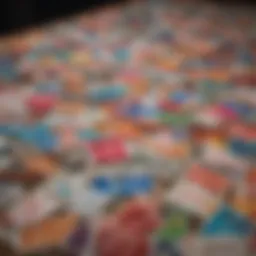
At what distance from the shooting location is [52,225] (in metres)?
1.18

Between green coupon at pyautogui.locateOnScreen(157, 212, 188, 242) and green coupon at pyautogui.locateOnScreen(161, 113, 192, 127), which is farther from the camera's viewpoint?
green coupon at pyautogui.locateOnScreen(161, 113, 192, 127)

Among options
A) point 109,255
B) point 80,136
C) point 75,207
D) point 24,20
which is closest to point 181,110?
point 80,136

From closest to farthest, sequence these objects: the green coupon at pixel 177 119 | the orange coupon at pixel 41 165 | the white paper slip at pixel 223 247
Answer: the white paper slip at pixel 223 247 < the orange coupon at pixel 41 165 < the green coupon at pixel 177 119

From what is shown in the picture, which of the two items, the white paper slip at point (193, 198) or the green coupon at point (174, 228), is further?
the white paper slip at point (193, 198)

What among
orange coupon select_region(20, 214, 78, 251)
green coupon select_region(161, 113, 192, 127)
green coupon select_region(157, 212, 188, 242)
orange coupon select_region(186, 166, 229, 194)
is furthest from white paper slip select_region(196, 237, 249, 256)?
green coupon select_region(161, 113, 192, 127)

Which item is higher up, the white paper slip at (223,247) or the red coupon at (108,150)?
the white paper slip at (223,247)

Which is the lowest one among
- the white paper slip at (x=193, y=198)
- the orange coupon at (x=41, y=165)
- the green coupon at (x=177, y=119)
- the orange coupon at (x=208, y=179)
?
the green coupon at (x=177, y=119)

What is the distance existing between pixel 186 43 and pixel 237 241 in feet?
4.64

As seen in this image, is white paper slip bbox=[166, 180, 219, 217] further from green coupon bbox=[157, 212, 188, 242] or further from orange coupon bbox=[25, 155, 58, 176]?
orange coupon bbox=[25, 155, 58, 176]

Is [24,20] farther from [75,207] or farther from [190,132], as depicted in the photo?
[75,207]

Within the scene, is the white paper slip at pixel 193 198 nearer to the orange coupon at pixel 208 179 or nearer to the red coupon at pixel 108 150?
the orange coupon at pixel 208 179

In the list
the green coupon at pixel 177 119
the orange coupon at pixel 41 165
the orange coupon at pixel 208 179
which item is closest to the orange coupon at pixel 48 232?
the orange coupon at pixel 41 165

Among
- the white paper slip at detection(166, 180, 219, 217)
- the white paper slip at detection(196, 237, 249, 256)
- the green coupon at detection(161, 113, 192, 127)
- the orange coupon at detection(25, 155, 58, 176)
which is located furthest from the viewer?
the green coupon at detection(161, 113, 192, 127)

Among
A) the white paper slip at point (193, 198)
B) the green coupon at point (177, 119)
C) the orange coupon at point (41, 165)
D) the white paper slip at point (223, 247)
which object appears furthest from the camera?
the green coupon at point (177, 119)
